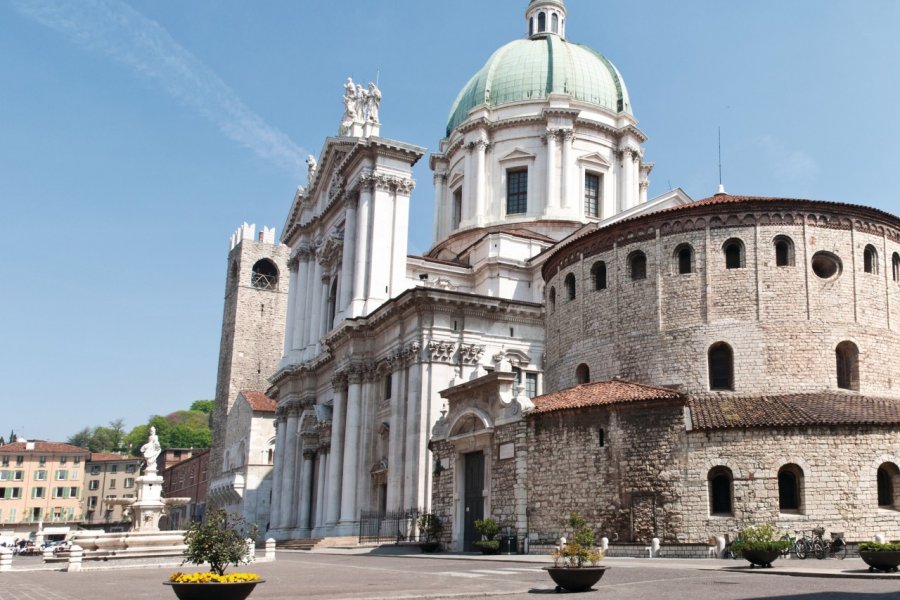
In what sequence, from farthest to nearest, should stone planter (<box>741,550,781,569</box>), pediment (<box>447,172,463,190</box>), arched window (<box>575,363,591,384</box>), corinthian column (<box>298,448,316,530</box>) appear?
pediment (<box>447,172,463,190</box>), corinthian column (<box>298,448,316,530</box>), arched window (<box>575,363,591,384</box>), stone planter (<box>741,550,781,569</box>)

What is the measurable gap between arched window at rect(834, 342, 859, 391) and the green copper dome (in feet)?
98.0

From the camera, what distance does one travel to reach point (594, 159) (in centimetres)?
5612

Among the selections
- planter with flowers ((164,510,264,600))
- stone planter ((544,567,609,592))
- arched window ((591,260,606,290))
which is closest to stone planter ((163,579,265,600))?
planter with flowers ((164,510,264,600))

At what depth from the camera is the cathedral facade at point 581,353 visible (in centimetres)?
2656

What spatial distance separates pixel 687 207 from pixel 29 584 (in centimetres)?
2357

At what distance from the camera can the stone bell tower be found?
89.1 metres

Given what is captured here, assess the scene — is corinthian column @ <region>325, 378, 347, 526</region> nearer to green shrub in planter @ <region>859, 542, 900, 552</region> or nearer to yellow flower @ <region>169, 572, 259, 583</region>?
green shrub in planter @ <region>859, 542, 900, 552</region>

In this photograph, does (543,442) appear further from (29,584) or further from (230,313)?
(230,313)

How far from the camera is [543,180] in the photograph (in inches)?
2153

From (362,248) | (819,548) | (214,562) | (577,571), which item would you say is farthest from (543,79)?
(214,562)

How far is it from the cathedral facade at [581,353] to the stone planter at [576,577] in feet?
36.2

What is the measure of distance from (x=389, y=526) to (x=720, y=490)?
18.7m

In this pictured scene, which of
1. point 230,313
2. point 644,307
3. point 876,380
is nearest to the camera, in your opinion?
point 876,380

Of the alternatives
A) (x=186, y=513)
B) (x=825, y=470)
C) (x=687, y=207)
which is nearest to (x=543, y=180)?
(x=687, y=207)
